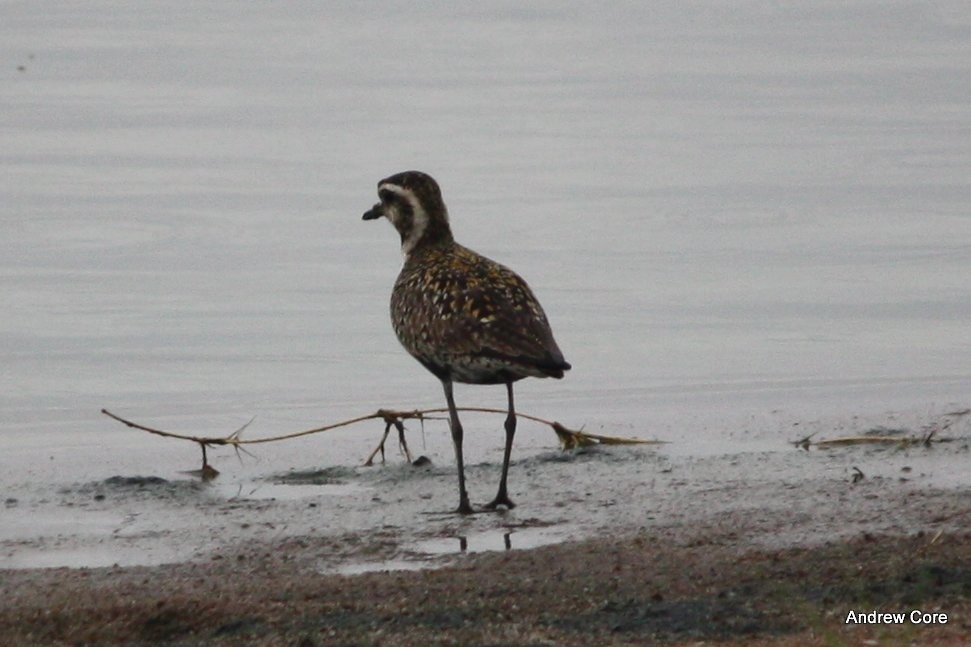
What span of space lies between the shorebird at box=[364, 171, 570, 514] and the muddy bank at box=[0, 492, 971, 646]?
3.69 ft

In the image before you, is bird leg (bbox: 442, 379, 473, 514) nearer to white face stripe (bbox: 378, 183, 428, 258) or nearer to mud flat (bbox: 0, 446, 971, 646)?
mud flat (bbox: 0, 446, 971, 646)

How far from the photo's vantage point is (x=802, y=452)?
37.2 ft

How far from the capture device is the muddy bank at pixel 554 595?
25.1 ft

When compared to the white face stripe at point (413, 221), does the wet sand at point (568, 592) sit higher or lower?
lower

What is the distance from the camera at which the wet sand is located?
25.1 feet

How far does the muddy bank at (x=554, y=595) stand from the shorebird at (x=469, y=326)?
113 cm

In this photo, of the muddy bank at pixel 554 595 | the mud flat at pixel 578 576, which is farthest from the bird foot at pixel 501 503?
the muddy bank at pixel 554 595

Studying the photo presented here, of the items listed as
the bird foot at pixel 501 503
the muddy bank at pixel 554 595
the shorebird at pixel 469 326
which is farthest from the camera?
the bird foot at pixel 501 503

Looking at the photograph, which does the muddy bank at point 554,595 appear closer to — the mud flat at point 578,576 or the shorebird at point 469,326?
the mud flat at point 578,576

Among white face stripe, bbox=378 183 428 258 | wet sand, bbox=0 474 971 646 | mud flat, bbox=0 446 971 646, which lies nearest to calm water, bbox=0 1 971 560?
white face stripe, bbox=378 183 428 258

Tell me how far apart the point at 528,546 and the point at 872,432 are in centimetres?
304

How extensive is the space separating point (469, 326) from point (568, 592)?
92.9 inches

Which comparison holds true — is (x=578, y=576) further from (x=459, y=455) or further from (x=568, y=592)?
(x=459, y=455)

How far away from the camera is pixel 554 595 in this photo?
322 inches
